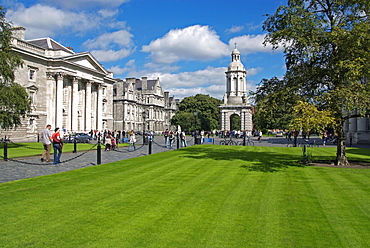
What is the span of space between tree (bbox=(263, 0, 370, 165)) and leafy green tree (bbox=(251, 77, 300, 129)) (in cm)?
52

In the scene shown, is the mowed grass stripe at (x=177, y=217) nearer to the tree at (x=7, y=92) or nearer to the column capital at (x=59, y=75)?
Result: the tree at (x=7, y=92)

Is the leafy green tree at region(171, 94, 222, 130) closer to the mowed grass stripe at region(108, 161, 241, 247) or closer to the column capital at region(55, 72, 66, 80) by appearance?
the column capital at region(55, 72, 66, 80)

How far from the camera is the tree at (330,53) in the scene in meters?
13.5

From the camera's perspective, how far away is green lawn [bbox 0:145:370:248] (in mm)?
5582

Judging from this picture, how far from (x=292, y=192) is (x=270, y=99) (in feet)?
25.5

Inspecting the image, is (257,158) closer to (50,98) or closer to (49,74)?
(50,98)

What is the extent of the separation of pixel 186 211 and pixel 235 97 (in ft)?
236

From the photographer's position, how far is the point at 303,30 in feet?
46.7

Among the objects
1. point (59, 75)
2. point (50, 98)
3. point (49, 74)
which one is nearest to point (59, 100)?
point (50, 98)

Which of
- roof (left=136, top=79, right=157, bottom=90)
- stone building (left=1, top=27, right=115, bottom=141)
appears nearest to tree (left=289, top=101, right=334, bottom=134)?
stone building (left=1, top=27, right=115, bottom=141)

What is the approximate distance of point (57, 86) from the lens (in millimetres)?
52281

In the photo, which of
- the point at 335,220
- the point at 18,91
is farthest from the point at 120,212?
the point at 18,91

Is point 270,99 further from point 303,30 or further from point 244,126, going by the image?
point 244,126

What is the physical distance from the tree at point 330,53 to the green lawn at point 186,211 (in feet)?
11.3
